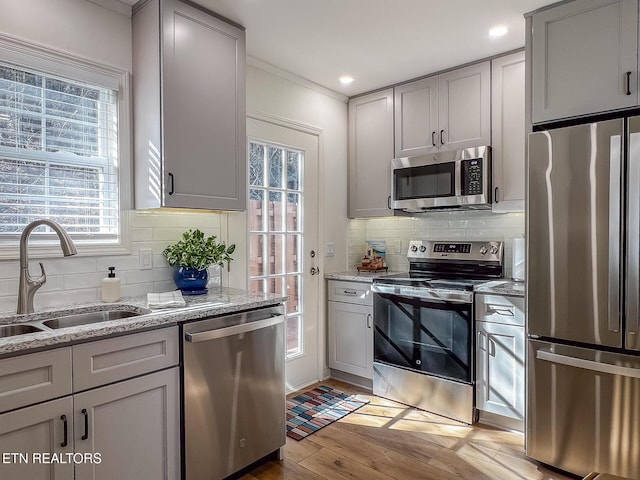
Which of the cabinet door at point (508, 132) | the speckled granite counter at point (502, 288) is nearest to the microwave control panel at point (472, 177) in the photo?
the cabinet door at point (508, 132)

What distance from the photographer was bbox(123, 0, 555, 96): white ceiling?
2.32 meters

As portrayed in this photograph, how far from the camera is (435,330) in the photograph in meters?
2.92

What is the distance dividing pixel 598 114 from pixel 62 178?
2.79 metres

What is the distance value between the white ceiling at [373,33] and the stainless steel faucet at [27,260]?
1.34 meters

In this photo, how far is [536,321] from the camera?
89.0 inches

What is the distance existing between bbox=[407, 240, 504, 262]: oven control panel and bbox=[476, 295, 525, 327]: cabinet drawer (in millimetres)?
580

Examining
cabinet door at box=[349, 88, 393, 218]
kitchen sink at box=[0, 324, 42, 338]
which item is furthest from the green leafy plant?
cabinet door at box=[349, 88, 393, 218]

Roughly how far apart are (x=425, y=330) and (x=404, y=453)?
849 millimetres

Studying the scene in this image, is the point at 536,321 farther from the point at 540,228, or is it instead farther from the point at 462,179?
the point at 462,179

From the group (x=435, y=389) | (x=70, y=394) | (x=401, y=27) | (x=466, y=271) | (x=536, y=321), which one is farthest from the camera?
(x=466, y=271)

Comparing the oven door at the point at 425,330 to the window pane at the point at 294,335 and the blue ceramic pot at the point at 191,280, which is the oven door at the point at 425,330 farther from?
the blue ceramic pot at the point at 191,280

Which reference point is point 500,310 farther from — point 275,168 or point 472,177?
point 275,168

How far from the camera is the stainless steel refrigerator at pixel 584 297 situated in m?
1.97

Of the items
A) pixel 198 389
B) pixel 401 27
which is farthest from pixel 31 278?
pixel 401 27
